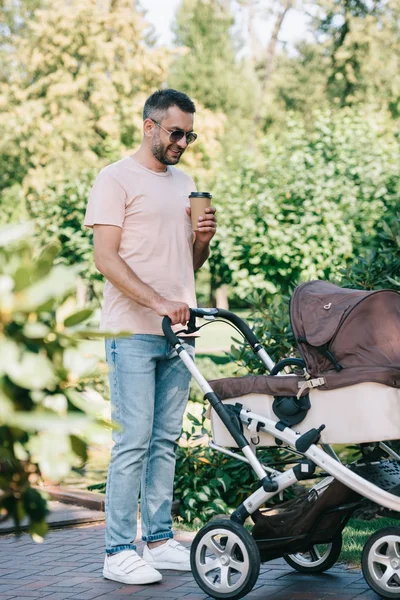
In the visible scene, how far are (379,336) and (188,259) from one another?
1.04 m

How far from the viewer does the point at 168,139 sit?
14.0 ft

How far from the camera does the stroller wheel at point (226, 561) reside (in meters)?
3.76

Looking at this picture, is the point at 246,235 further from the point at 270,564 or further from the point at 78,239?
the point at 270,564

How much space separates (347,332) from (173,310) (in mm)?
735

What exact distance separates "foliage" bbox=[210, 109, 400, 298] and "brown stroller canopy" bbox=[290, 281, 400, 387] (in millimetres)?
8334

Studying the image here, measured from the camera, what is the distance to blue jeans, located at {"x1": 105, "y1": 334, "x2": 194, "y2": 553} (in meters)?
4.20

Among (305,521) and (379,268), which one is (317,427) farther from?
(379,268)

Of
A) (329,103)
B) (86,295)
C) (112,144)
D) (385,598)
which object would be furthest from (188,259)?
(329,103)

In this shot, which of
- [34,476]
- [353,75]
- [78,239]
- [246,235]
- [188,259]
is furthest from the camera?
[353,75]

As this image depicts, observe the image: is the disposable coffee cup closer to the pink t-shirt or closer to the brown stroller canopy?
the pink t-shirt

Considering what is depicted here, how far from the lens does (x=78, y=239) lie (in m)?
12.3

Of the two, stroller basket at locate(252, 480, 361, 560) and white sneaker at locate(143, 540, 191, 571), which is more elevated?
stroller basket at locate(252, 480, 361, 560)

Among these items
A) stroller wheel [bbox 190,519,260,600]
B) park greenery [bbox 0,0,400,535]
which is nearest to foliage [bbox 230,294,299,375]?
park greenery [bbox 0,0,400,535]

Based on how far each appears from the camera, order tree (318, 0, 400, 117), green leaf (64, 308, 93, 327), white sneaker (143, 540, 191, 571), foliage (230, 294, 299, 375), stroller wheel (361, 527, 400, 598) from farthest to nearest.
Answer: tree (318, 0, 400, 117) < foliage (230, 294, 299, 375) < white sneaker (143, 540, 191, 571) < stroller wheel (361, 527, 400, 598) < green leaf (64, 308, 93, 327)
